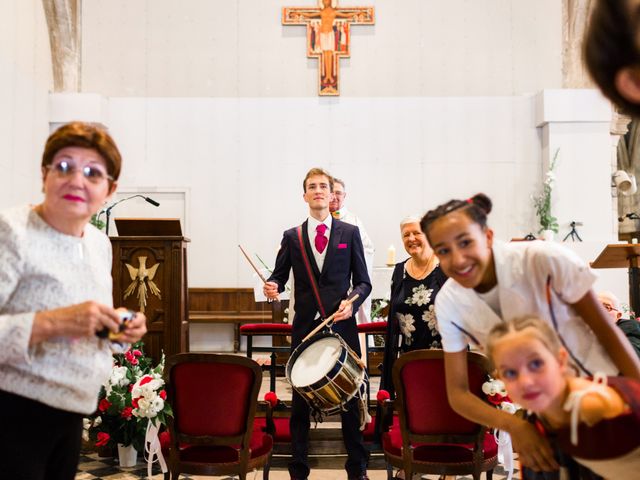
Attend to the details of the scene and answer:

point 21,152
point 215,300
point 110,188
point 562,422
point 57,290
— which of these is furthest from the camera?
point 215,300

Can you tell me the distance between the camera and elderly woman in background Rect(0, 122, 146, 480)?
150 cm

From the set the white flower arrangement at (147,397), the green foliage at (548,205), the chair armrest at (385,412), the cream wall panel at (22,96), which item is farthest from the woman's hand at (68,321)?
the green foliage at (548,205)

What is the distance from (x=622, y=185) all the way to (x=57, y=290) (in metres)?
9.36

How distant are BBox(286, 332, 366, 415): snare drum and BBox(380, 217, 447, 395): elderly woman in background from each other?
1.86ft

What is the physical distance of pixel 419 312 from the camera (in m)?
3.89

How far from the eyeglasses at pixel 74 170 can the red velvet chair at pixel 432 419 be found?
190 cm

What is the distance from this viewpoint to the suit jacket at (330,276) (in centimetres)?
389

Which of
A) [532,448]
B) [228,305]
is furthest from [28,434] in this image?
[228,305]

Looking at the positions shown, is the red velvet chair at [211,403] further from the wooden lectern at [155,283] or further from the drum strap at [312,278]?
the wooden lectern at [155,283]

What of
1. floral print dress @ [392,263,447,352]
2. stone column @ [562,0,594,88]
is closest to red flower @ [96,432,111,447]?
floral print dress @ [392,263,447,352]

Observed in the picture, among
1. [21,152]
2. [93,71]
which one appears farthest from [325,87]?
[21,152]

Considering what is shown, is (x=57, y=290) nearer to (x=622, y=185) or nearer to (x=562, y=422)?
(x=562, y=422)

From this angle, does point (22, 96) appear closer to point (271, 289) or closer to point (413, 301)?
point (271, 289)

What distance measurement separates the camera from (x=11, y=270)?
59.3 inches
